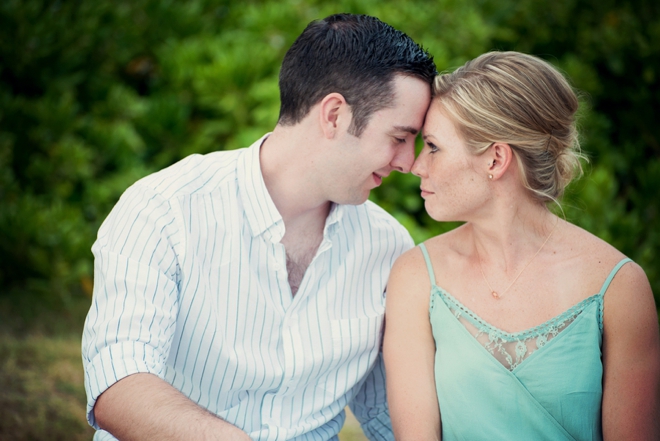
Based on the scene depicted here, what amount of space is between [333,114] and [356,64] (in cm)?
19

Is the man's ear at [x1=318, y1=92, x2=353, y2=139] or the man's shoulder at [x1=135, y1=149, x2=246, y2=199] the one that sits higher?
the man's ear at [x1=318, y1=92, x2=353, y2=139]

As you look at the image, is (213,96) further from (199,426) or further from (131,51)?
(199,426)

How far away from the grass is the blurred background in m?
0.01

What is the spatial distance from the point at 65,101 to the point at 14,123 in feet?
1.16

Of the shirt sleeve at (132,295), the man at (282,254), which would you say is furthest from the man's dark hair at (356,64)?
the shirt sleeve at (132,295)

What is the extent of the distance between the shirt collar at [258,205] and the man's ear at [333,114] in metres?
0.28

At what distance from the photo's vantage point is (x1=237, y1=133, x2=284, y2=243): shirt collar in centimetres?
235

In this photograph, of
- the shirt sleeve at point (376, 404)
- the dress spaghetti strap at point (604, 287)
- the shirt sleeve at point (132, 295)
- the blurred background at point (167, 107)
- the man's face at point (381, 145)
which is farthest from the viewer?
the blurred background at point (167, 107)

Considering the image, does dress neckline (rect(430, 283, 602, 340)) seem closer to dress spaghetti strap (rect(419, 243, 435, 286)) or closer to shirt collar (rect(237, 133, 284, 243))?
dress spaghetti strap (rect(419, 243, 435, 286))

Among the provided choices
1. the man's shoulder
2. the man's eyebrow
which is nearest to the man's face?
the man's eyebrow

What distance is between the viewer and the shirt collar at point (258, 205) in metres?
2.35

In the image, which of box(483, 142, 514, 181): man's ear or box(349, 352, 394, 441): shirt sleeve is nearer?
box(483, 142, 514, 181): man's ear

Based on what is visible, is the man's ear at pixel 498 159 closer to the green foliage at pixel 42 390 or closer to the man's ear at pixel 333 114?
the man's ear at pixel 333 114

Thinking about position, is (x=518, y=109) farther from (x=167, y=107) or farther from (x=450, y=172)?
(x=167, y=107)
